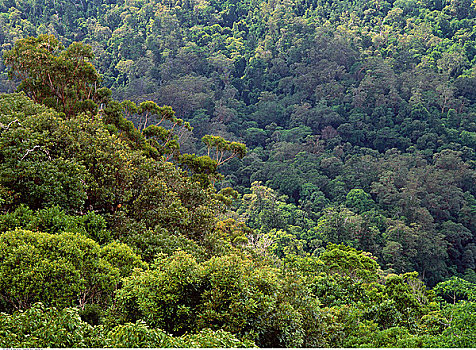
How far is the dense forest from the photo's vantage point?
22.3 ft

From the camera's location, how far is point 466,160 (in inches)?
1513

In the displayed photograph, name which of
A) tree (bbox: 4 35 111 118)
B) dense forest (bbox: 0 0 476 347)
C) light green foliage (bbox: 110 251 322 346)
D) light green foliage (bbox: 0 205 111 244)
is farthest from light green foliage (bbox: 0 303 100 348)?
tree (bbox: 4 35 111 118)

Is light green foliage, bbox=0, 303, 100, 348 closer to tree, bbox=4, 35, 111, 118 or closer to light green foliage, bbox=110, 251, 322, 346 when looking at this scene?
light green foliage, bbox=110, 251, 322, 346

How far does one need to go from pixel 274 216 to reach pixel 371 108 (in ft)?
73.3

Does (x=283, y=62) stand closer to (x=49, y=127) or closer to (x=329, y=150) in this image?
(x=329, y=150)

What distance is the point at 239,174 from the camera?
41.7m

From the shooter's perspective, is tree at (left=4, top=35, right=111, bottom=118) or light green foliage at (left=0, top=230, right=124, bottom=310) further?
tree at (left=4, top=35, right=111, bottom=118)

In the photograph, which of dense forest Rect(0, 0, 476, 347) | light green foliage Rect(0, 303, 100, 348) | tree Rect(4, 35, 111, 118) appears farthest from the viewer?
tree Rect(4, 35, 111, 118)

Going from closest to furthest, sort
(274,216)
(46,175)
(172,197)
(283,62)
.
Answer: (46,175) → (172,197) → (274,216) → (283,62)

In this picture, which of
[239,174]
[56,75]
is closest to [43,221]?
[56,75]

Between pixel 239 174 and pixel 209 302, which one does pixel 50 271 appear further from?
pixel 239 174

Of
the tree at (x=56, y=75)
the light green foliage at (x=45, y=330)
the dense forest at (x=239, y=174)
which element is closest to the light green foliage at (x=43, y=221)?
the dense forest at (x=239, y=174)

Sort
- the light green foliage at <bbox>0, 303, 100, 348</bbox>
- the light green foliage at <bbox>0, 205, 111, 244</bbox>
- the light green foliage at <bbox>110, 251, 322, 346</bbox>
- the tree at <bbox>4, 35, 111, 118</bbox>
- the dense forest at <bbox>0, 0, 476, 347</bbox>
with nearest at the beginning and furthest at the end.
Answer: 1. the light green foliage at <bbox>0, 303, 100, 348</bbox>
2. the light green foliage at <bbox>110, 251, 322, 346</bbox>
3. the dense forest at <bbox>0, 0, 476, 347</bbox>
4. the light green foliage at <bbox>0, 205, 111, 244</bbox>
5. the tree at <bbox>4, 35, 111, 118</bbox>

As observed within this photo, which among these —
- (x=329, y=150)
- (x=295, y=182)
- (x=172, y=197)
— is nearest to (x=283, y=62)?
(x=329, y=150)
